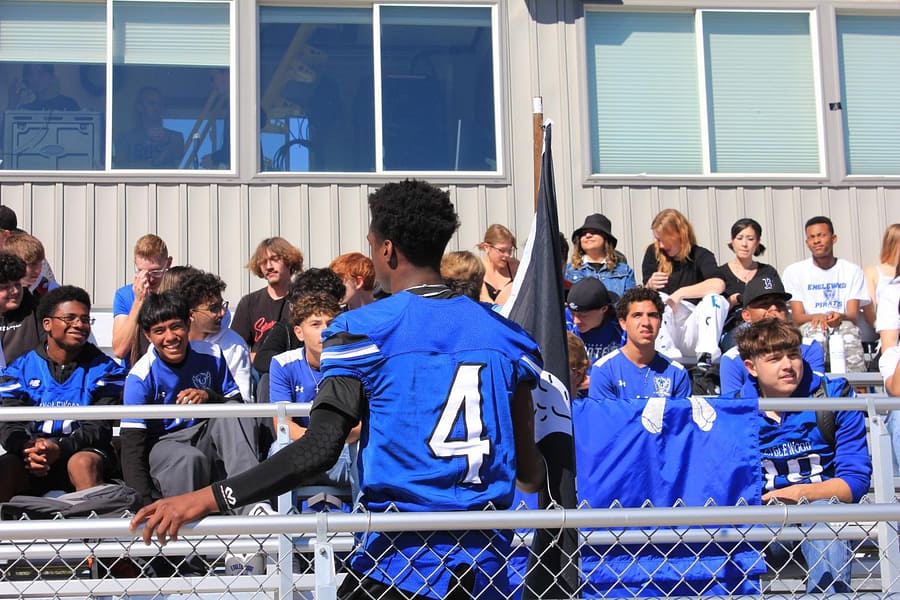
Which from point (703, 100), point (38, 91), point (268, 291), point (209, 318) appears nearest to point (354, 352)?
point (209, 318)

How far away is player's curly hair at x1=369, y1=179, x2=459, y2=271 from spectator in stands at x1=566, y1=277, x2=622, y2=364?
14.8 feet

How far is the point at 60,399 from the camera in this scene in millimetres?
6492

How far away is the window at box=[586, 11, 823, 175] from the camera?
11477 mm

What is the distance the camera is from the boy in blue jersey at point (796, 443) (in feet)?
17.7

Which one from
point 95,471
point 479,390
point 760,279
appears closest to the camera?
point 479,390

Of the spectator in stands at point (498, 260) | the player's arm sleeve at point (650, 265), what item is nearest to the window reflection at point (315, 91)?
the spectator in stands at point (498, 260)

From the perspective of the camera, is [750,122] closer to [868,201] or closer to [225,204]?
[868,201]

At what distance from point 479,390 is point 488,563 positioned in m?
0.49

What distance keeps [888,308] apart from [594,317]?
2358mm

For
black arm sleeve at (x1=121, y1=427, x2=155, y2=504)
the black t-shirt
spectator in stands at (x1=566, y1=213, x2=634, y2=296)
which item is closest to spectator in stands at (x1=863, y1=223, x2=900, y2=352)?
the black t-shirt

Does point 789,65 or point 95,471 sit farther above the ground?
point 789,65

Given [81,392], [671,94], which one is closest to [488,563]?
[81,392]

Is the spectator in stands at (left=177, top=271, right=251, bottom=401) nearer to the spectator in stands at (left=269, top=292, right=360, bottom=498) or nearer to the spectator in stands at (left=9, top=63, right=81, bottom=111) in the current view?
the spectator in stands at (left=269, top=292, right=360, bottom=498)

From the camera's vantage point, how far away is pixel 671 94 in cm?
1162
